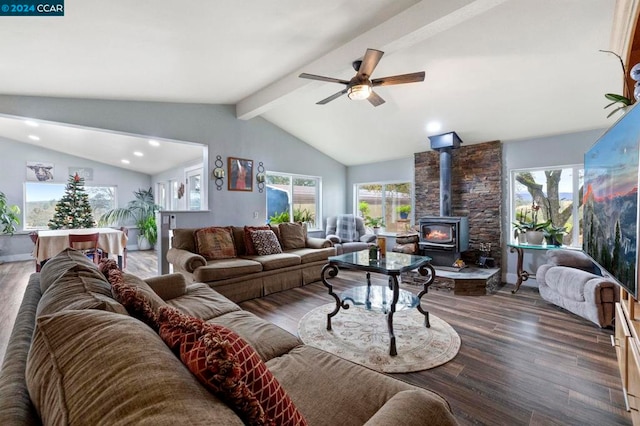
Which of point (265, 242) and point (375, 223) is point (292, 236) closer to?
point (265, 242)

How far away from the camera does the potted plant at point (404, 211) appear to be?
6079 millimetres

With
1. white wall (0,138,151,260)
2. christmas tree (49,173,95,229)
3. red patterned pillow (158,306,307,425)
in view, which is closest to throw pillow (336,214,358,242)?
red patterned pillow (158,306,307,425)

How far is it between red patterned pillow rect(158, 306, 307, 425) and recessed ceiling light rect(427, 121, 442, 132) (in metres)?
4.70

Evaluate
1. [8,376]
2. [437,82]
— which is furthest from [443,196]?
[8,376]

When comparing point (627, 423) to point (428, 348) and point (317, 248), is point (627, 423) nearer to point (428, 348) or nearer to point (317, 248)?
point (428, 348)

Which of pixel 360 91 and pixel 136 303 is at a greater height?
pixel 360 91

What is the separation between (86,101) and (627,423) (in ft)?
19.3

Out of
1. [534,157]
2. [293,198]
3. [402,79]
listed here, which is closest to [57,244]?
[293,198]

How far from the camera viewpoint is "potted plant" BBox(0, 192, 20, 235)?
19.6 ft

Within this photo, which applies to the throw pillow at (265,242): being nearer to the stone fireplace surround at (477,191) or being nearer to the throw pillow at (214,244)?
the throw pillow at (214,244)

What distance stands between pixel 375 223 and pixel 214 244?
3807 mm

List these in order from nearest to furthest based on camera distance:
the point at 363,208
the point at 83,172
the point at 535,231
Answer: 1. the point at 535,231
2. the point at 363,208
3. the point at 83,172

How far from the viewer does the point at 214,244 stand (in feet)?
12.8

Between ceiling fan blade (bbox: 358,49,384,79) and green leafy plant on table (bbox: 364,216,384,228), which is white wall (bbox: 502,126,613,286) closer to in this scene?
green leafy plant on table (bbox: 364,216,384,228)
